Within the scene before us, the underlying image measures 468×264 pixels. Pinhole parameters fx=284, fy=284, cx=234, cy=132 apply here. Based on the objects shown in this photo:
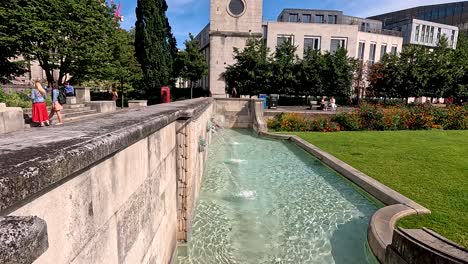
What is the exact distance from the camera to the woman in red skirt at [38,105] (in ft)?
26.3

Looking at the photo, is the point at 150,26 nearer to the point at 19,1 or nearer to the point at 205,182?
the point at 19,1

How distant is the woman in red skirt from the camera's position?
8016mm

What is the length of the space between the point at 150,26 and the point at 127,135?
29.8 meters

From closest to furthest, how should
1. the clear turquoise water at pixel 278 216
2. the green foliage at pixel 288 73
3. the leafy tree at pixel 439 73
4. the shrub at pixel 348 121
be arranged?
1. the clear turquoise water at pixel 278 216
2. the shrub at pixel 348 121
3. the green foliage at pixel 288 73
4. the leafy tree at pixel 439 73

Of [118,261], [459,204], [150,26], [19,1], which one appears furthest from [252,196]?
[150,26]

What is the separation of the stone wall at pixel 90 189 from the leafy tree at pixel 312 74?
1013 inches

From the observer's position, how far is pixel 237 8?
3362 centimetres

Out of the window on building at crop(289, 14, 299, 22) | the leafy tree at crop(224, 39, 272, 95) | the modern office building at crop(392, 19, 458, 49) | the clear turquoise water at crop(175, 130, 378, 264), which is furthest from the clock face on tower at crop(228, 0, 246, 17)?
the modern office building at crop(392, 19, 458, 49)

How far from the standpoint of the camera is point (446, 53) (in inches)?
1150

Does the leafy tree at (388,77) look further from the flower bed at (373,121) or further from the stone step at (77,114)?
the stone step at (77,114)

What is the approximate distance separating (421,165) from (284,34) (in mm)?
33969

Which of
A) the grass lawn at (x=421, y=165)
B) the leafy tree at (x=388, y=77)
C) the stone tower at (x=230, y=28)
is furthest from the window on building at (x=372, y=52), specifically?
the grass lawn at (x=421, y=165)

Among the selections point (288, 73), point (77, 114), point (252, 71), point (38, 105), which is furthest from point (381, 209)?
point (288, 73)

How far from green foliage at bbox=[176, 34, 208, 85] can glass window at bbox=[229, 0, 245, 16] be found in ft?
19.6
